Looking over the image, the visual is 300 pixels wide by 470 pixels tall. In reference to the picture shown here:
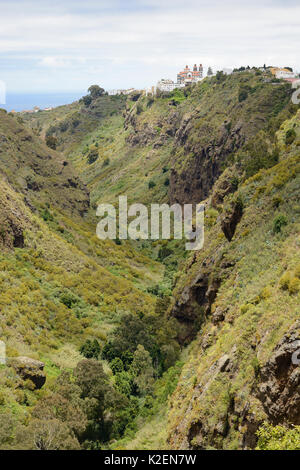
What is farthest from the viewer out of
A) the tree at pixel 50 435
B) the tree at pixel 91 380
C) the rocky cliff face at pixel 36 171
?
the rocky cliff face at pixel 36 171

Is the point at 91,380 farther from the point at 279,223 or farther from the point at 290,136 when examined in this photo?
the point at 290,136

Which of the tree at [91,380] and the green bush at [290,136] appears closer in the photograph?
the tree at [91,380]

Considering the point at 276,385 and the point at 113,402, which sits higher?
the point at 276,385

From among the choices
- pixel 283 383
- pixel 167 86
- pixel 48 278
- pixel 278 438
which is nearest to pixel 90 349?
pixel 48 278

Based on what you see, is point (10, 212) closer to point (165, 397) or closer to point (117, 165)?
→ point (165, 397)

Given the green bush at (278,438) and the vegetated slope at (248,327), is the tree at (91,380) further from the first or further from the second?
the green bush at (278,438)

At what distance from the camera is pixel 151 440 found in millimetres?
23562

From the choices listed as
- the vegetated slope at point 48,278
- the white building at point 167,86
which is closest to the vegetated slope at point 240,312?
the vegetated slope at point 48,278

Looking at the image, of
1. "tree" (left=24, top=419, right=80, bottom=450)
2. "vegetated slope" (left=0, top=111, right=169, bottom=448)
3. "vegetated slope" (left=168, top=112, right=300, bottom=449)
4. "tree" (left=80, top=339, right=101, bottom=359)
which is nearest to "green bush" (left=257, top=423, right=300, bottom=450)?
"vegetated slope" (left=168, top=112, right=300, bottom=449)

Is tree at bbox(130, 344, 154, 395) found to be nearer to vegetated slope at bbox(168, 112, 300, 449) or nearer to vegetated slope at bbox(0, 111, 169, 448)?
vegetated slope at bbox(0, 111, 169, 448)

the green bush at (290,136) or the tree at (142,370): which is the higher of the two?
the green bush at (290,136)

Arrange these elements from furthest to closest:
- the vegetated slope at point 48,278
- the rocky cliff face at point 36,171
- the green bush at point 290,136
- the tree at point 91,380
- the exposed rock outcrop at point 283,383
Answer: the rocky cliff face at point 36,171 < the green bush at point 290,136 < the vegetated slope at point 48,278 < the tree at point 91,380 < the exposed rock outcrop at point 283,383

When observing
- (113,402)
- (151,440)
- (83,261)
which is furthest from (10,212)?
(151,440)

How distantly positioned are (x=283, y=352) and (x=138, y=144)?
12386 cm
